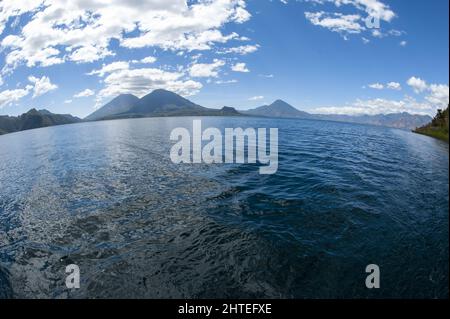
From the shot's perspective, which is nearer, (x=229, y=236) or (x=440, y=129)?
(x=229, y=236)

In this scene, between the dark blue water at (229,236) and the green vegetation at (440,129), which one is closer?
the dark blue water at (229,236)

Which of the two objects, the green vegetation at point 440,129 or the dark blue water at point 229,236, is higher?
the green vegetation at point 440,129

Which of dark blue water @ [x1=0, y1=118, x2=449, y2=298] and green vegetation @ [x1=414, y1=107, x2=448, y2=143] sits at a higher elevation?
green vegetation @ [x1=414, y1=107, x2=448, y2=143]

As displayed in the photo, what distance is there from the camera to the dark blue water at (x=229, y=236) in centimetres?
1218

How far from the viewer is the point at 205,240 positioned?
15.9m

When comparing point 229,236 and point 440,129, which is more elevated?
point 440,129

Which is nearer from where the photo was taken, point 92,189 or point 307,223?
point 307,223

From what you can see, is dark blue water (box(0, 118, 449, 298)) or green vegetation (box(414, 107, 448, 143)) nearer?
dark blue water (box(0, 118, 449, 298))

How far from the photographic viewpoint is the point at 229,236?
16156 mm

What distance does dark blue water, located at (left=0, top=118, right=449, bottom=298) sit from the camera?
40.0ft
